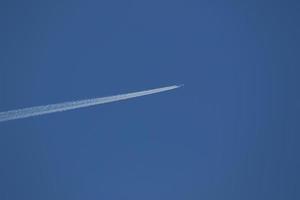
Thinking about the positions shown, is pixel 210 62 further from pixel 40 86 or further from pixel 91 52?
pixel 40 86

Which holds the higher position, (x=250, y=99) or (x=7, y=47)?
(x=7, y=47)

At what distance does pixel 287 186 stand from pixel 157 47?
773mm

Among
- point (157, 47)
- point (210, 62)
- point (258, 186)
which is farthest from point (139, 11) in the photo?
point (258, 186)

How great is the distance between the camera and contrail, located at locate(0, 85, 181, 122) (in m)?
1.56

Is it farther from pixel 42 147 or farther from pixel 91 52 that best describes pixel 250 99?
pixel 42 147

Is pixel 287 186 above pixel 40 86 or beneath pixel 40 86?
beneath

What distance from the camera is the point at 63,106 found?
1593 millimetres

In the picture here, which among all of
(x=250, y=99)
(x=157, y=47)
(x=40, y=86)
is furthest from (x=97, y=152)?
(x=250, y=99)

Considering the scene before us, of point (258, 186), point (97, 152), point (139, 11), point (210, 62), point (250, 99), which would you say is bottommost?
point (258, 186)

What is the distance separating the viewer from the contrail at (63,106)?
5.11 feet

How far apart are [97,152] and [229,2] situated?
79cm

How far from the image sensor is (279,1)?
1699 millimetres

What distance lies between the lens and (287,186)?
1712 mm

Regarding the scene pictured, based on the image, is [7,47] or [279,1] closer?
[7,47]
